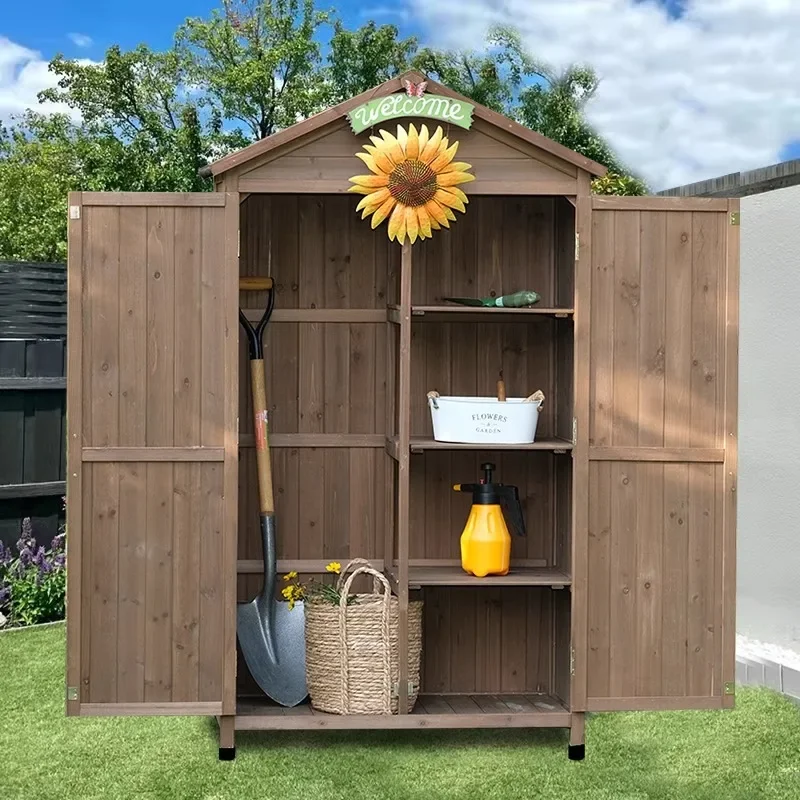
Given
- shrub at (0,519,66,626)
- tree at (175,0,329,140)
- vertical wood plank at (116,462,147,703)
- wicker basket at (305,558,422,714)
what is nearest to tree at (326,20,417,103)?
tree at (175,0,329,140)

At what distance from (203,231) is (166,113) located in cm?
2044

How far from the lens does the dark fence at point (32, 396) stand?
6.76 meters

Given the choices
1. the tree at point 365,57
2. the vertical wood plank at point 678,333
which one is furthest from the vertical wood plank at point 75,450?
the tree at point 365,57

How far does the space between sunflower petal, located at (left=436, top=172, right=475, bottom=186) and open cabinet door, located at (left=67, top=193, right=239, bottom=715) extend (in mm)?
678

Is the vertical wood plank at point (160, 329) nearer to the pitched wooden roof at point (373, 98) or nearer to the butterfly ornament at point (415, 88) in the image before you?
the pitched wooden roof at point (373, 98)

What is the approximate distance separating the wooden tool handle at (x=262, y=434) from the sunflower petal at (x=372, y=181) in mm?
741

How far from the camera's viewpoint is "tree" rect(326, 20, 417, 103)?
2364 cm

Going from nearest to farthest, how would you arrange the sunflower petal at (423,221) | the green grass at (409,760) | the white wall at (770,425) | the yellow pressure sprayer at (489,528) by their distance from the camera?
1. the green grass at (409,760)
2. the sunflower petal at (423,221)
3. the yellow pressure sprayer at (489,528)
4. the white wall at (770,425)

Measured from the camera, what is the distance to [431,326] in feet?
16.3

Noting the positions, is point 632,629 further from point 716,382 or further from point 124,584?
point 124,584

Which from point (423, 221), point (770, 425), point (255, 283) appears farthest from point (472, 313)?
point (770, 425)

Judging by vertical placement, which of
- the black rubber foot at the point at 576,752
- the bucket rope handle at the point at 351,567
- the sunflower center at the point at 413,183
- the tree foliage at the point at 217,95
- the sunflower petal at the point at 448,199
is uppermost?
the tree foliage at the point at 217,95

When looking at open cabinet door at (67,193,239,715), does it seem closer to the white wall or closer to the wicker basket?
the wicker basket

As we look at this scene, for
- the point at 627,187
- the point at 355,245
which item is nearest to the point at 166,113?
the point at 627,187
